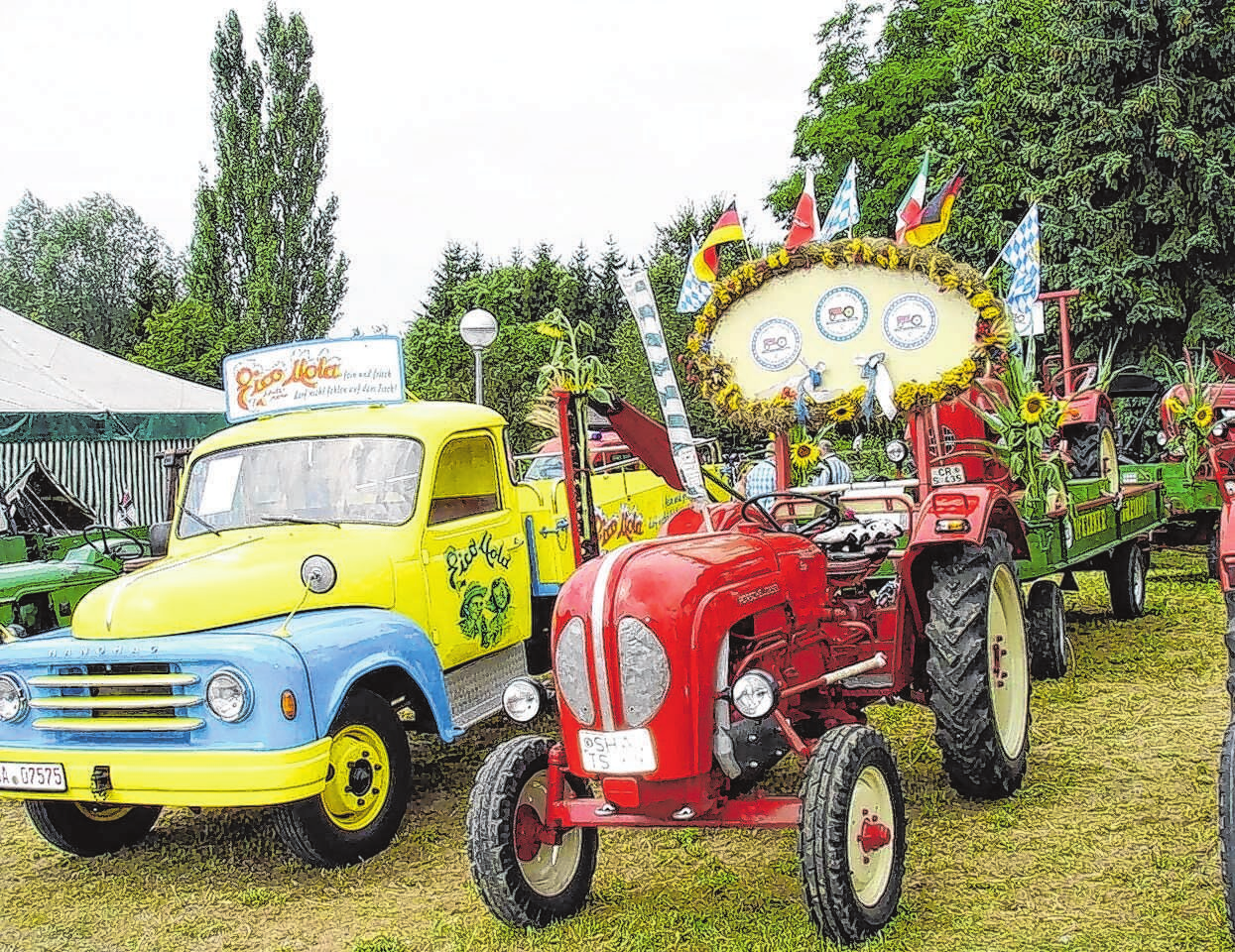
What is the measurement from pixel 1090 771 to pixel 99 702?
172 inches

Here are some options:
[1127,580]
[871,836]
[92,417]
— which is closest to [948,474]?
[1127,580]

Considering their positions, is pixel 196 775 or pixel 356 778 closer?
pixel 196 775

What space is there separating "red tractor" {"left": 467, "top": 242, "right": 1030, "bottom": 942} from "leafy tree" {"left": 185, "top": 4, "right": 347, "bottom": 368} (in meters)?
30.0

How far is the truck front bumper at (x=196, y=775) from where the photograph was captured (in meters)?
4.50

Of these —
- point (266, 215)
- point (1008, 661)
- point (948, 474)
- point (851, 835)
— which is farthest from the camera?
point (266, 215)

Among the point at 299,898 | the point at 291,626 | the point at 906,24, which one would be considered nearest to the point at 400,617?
the point at 291,626

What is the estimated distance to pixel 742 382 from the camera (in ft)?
18.0

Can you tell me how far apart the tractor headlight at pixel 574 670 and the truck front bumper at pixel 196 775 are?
1.24 metres

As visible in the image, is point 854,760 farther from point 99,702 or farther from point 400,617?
point 99,702

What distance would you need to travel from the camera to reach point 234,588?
506 centimetres

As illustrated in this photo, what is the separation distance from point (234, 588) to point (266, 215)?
30199mm

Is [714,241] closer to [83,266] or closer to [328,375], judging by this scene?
[328,375]

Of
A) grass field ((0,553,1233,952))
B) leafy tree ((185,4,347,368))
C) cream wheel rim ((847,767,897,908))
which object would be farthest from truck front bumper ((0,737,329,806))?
leafy tree ((185,4,347,368))

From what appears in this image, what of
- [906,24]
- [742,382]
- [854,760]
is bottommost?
[854,760]
